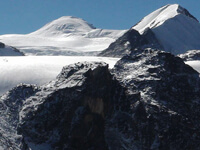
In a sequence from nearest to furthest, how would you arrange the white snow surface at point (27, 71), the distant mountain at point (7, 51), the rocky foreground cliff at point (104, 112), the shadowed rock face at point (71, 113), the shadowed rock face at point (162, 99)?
1. the shadowed rock face at point (71, 113)
2. the rocky foreground cliff at point (104, 112)
3. the shadowed rock face at point (162, 99)
4. the white snow surface at point (27, 71)
5. the distant mountain at point (7, 51)

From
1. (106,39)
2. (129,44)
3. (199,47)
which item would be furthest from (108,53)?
(106,39)

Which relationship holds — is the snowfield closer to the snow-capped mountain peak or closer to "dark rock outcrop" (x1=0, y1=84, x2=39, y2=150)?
"dark rock outcrop" (x1=0, y1=84, x2=39, y2=150)

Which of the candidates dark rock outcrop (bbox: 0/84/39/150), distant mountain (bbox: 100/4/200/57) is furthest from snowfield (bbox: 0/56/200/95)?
distant mountain (bbox: 100/4/200/57)

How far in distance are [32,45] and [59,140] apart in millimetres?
137801

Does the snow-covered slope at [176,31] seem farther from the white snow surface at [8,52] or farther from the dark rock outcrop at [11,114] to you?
the dark rock outcrop at [11,114]

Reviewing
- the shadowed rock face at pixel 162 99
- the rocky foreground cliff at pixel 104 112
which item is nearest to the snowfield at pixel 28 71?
the rocky foreground cliff at pixel 104 112

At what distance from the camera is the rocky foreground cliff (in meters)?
36.1

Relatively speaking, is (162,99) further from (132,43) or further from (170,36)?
(170,36)

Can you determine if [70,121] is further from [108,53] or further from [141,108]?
[108,53]

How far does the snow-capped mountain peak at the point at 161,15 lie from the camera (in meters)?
139

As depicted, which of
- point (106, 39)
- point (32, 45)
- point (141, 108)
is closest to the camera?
point (141, 108)

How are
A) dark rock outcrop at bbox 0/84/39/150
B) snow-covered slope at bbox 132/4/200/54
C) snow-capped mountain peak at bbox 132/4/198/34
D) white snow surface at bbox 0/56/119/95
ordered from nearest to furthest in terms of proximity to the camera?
dark rock outcrop at bbox 0/84/39/150 → white snow surface at bbox 0/56/119/95 → snow-covered slope at bbox 132/4/200/54 → snow-capped mountain peak at bbox 132/4/198/34

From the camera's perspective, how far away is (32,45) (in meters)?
172

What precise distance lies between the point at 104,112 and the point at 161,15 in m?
110
